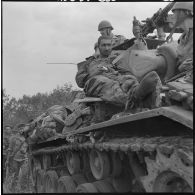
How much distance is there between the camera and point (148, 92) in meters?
5.21

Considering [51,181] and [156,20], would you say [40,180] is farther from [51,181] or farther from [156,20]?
[156,20]

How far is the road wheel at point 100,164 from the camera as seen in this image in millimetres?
5738

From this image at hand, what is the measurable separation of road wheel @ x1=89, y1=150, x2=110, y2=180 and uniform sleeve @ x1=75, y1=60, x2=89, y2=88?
6.47 ft

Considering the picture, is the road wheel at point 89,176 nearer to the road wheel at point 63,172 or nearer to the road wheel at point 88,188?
the road wheel at point 88,188

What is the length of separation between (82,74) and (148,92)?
114 inches

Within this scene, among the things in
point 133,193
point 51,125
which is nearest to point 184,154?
point 133,193

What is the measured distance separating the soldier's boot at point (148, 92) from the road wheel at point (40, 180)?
4.65 metres

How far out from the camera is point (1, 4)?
5484 millimetres

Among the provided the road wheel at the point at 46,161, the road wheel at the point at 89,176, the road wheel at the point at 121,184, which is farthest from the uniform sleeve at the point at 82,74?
the road wheel at the point at 121,184

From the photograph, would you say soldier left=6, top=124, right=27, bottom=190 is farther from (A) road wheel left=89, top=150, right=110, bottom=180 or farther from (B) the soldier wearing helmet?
(B) the soldier wearing helmet

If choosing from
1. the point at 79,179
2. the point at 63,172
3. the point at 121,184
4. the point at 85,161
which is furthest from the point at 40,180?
the point at 121,184

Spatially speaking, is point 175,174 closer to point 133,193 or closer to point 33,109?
point 133,193

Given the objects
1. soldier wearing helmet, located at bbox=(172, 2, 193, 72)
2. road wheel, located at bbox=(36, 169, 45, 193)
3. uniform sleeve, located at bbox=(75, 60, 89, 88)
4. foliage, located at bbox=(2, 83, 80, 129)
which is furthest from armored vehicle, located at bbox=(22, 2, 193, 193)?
foliage, located at bbox=(2, 83, 80, 129)

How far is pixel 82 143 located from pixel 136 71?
→ 56.2 inches
